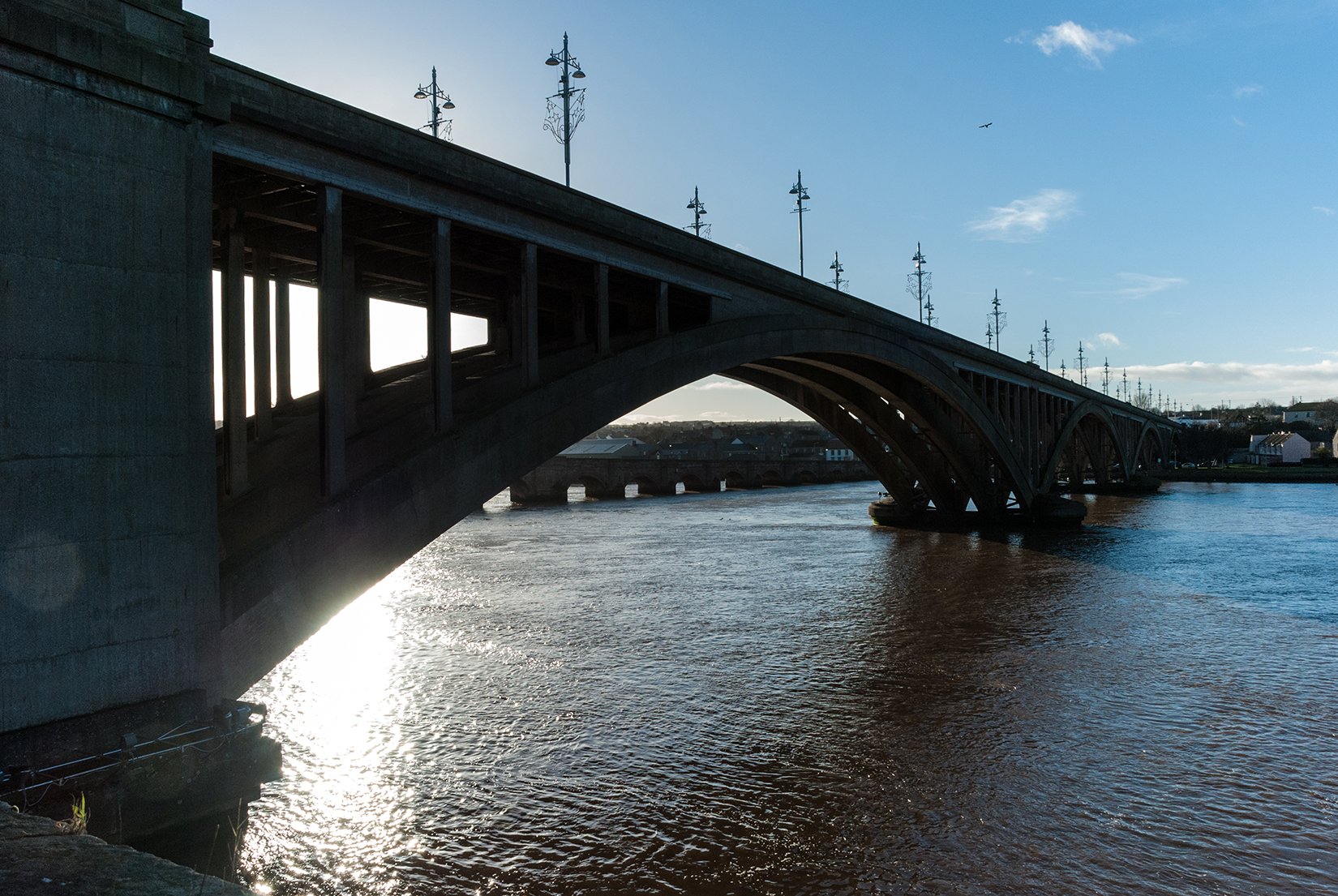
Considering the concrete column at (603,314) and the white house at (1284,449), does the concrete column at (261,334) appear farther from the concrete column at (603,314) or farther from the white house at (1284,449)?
the white house at (1284,449)

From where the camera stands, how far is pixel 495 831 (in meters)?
8.95

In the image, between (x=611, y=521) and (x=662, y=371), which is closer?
(x=662, y=371)

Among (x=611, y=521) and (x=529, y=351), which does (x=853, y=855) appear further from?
(x=611, y=521)

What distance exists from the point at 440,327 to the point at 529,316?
2243 millimetres

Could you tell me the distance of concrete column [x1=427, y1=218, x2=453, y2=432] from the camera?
480 inches

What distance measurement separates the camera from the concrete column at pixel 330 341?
1051 centimetres

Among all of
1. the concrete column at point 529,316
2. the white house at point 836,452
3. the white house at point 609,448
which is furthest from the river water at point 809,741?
the white house at point 836,452

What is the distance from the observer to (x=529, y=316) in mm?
14195

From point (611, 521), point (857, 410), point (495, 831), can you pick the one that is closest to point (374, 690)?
point (495, 831)

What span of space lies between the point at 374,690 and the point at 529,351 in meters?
6.43

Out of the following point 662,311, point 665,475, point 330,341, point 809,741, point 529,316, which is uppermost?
point 662,311

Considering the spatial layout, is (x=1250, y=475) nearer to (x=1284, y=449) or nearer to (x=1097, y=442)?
(x=1097, y=442)

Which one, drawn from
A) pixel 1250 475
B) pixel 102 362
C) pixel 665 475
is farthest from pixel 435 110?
pixel 1250 475

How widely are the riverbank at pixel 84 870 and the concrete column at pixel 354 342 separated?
311 inches
